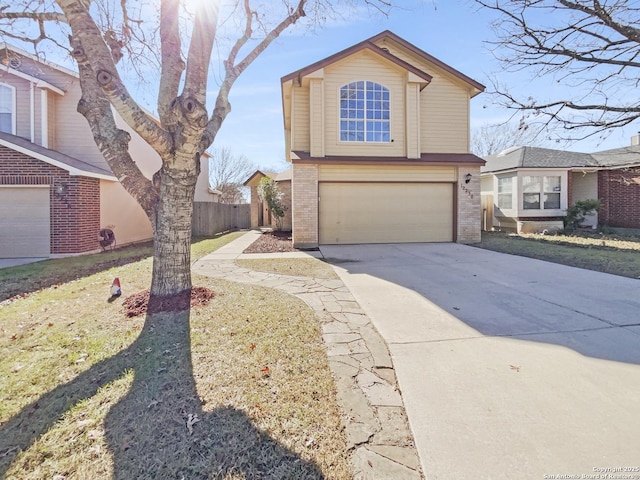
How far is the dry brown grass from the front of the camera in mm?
7047

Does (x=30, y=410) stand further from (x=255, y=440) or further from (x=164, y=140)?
(x=164, y=140)

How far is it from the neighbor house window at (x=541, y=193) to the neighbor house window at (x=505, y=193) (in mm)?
563

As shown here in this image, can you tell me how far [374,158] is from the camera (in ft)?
37.3

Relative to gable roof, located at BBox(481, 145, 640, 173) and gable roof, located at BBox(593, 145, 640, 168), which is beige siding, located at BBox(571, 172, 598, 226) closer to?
gable roof, located at BBox(481, 145, 640, 173)

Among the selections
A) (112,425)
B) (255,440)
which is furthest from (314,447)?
(112,425)

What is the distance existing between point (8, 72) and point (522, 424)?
1597 centimetres

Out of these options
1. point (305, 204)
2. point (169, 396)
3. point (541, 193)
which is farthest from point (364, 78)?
point (169, 396)

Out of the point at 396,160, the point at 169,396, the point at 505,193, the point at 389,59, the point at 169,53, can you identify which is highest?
the point at 389,59

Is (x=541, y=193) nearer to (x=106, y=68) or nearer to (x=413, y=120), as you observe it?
(x=413, y=120)

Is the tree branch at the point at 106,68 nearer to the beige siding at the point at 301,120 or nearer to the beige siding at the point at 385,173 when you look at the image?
the beige siding at the point at 385,173

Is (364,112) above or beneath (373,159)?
above

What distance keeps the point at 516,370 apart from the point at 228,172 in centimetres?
3930

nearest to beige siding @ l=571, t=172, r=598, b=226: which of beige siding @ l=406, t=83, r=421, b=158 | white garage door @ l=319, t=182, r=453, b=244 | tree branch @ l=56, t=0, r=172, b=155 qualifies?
white garage door @ l=319, t=182, r=453, b=244

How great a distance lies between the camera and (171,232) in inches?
189
